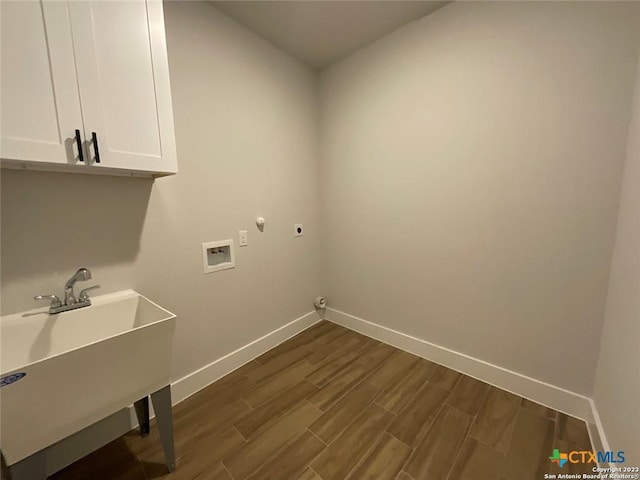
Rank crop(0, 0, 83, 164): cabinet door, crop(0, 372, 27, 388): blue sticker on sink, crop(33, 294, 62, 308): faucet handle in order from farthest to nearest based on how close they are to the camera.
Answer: crop(33, 294, 62, 308): faucet handle → crop(0, 0, 83, 164): cabinet door → crop(0, 372, 27, 388): blue sticker on sink

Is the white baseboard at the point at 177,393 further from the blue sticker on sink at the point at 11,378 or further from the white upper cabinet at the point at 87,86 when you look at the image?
the white upper cabinet at the point at 87,86

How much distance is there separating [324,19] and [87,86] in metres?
1.56

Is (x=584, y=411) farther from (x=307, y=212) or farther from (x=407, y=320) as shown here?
(x=307, y=212)

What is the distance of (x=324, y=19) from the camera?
177 centimetres

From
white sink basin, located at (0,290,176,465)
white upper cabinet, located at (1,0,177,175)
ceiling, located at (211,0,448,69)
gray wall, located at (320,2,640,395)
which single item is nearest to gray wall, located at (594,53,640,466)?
gray wall, located at (320,2,640,395)

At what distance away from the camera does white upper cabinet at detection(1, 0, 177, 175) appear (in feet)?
2.80

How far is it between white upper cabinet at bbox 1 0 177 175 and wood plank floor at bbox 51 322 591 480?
1468 millimetres

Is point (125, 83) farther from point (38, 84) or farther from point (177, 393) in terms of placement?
point (177, 393)

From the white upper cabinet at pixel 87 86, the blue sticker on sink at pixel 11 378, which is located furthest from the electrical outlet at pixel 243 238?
the blue sticker on sink at pixel 11 378

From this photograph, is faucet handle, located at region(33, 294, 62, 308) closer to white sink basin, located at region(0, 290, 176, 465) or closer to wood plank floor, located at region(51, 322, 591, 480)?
white sink basin, located at region(0, 290, 176, 465)

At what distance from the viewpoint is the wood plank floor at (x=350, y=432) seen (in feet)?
3.96

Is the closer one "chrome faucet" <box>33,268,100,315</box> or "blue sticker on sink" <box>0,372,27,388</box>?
"blue sticker on sink" <box>0,372,27,388</box>

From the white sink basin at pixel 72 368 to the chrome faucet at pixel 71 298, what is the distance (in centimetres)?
3

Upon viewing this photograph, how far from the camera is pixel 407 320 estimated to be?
2150 mm
